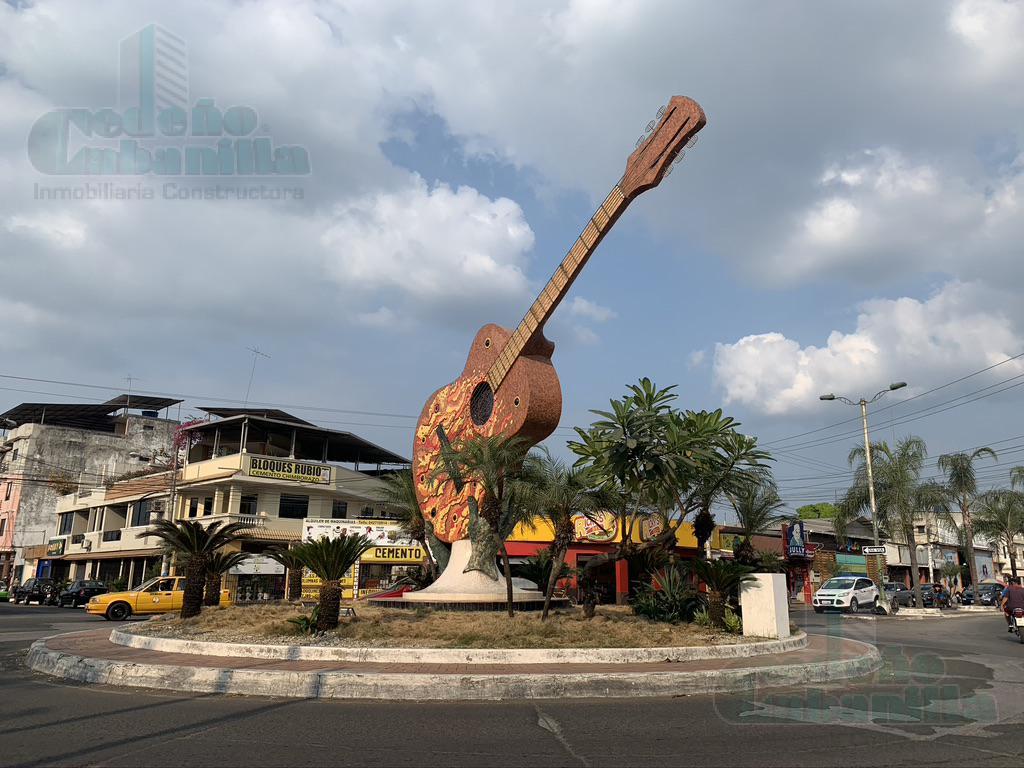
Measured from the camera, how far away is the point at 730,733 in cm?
739

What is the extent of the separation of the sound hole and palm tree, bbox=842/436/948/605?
949 inches

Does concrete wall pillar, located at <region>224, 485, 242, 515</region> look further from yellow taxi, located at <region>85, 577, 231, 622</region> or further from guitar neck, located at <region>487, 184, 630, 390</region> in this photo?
guitar neck, located at <region>487, 184, 630, 390</region>

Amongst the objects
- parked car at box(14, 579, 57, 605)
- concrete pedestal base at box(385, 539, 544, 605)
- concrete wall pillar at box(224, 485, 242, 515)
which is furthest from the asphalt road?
parked car at box(14, 579, 57, 605)

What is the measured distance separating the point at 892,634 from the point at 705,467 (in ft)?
28.0

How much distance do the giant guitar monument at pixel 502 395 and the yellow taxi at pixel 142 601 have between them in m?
10.3

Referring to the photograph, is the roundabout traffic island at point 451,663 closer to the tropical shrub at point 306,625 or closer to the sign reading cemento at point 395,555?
the tropical shrub at point 306,625

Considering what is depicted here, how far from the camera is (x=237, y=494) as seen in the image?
42.9 meters

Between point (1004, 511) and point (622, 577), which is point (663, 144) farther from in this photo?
point (1004, 511)

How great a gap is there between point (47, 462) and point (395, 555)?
38.7 meters

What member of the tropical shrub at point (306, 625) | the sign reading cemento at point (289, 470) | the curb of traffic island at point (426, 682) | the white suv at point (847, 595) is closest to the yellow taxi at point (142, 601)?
the tropical shrub at point (306, 625)

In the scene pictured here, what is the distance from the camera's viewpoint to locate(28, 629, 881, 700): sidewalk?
9477 millimetres

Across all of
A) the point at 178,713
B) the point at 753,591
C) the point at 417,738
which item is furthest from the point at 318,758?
the point at 753,591

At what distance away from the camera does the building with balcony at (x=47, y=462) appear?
59.6 metres

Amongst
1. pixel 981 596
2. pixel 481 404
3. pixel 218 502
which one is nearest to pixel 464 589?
pixel 481 404
